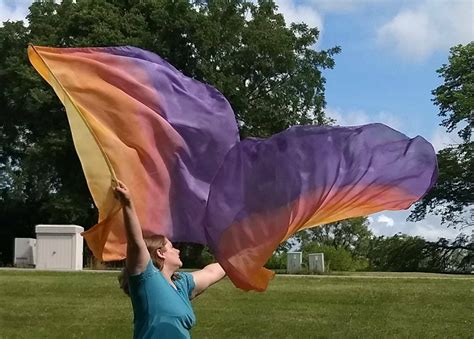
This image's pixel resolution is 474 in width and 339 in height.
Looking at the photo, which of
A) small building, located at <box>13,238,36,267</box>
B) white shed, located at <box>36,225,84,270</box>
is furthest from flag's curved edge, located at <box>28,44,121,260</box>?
small building, located at <box>13,238,36,267</box>

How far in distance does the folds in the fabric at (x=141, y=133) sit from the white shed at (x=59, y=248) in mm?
21917

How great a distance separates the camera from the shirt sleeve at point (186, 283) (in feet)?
15.9

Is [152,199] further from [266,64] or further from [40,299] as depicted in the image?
[266,64]

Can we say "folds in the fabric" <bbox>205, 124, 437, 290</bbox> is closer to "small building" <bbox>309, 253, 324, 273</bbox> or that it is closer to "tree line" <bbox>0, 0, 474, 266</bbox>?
"small building" <bbox>309, 253, 324, 273</bbox>

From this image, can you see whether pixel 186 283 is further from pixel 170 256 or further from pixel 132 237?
pixel 132 237

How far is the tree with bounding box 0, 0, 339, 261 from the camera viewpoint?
4144 cm

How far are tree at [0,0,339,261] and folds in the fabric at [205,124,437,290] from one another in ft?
112

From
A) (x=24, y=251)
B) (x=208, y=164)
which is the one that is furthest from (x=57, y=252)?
(x=208, y=164)

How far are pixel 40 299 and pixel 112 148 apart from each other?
36.1 ft

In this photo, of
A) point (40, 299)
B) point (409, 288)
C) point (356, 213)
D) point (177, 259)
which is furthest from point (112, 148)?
point (409, 288)

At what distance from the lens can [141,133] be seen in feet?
17.7

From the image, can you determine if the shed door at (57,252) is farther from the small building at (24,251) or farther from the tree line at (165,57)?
the tree line at (165,57)

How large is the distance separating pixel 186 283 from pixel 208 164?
0.98 m

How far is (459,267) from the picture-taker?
49.0m
